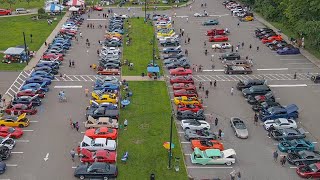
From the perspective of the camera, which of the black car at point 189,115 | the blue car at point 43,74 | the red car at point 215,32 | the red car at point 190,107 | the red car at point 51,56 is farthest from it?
the red car at point 215,32

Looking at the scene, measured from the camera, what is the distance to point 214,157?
1699 inches

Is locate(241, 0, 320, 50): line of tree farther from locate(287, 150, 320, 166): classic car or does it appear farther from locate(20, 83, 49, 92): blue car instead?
locate(20, 83, 49, 92): blue car

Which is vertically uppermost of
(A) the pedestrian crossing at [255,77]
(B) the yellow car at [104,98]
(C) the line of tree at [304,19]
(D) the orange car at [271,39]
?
(C) the line of tree at [304,19]

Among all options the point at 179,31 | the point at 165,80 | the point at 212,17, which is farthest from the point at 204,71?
the point at 212,17

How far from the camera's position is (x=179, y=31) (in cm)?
9069

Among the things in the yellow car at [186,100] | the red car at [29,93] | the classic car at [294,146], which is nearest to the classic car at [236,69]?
the yellow car at [186,100]

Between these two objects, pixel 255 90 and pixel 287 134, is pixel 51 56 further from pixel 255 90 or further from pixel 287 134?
pixel 287 134

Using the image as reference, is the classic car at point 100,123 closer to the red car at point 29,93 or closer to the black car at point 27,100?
the black car at point 27,100

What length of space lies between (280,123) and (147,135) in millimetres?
14603

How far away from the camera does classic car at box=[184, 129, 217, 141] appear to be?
47.2m

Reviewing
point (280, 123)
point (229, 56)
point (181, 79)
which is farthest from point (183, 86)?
point (229, 56)

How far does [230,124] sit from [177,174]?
12145mm

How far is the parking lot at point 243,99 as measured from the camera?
42.9m

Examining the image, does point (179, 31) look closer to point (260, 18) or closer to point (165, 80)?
point (260, 18)
